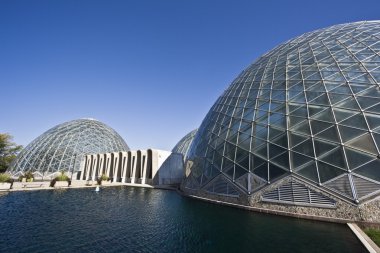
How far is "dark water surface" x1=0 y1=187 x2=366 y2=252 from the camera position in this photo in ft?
34.8

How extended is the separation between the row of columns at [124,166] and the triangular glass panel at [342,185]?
111ft

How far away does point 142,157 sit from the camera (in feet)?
153

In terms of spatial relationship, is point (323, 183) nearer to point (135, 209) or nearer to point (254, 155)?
point (254, 155)

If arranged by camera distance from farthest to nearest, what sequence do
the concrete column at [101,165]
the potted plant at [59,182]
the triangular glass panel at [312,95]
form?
1. the concrete column at [101,165]
2. the potted plant at [59,182]
3. the triangular glass panel at [312,95]

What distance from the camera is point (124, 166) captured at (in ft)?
165

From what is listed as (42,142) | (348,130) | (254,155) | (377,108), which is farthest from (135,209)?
(42,142)

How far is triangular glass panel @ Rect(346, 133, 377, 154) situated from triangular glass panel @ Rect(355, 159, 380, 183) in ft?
2.66

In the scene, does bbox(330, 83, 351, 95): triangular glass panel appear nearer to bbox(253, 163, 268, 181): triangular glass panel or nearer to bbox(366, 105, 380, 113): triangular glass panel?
bbox(366, 105, 380, 113): triangular glass panel

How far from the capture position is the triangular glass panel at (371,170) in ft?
45.5

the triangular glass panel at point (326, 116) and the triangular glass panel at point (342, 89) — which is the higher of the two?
the triangular glass panel at point (342, 89)

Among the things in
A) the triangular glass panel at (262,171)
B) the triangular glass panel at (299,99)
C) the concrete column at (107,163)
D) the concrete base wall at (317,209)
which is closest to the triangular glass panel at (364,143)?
the concrete base wall at (317,209)

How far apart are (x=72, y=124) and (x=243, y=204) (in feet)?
219

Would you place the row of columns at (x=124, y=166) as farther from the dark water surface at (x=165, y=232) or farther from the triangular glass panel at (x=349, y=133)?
the triangular glass panel at (x=349, y=133)

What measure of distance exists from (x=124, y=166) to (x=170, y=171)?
11.6 m
